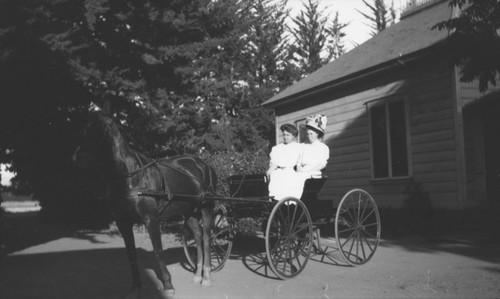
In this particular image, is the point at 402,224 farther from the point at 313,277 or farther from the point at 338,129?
the point at 313,277

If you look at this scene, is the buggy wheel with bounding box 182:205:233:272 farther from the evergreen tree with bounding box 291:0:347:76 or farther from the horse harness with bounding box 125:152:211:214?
the evergreen tree with bounding box 291:0:347:76

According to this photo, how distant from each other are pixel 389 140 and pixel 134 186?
9150 mm

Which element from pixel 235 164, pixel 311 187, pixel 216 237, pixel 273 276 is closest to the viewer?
pixel 273 276

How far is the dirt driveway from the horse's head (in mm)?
1857

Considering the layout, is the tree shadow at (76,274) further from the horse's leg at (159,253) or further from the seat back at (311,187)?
the seat back at (311,187)

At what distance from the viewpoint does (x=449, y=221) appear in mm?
11609

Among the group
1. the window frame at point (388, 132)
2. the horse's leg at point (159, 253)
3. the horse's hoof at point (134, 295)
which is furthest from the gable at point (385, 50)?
the horse's hoof at point (134, 295)

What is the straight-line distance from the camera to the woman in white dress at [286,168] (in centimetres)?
746

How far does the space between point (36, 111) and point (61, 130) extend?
1207mm

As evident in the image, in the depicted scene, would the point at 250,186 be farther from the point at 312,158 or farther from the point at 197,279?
the point at 197,279

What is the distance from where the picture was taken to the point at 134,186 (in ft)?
20.2

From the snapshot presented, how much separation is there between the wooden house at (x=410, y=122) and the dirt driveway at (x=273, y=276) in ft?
5.33

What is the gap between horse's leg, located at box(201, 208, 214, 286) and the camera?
6.79 meters

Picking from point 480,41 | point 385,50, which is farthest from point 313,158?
point 385,50
